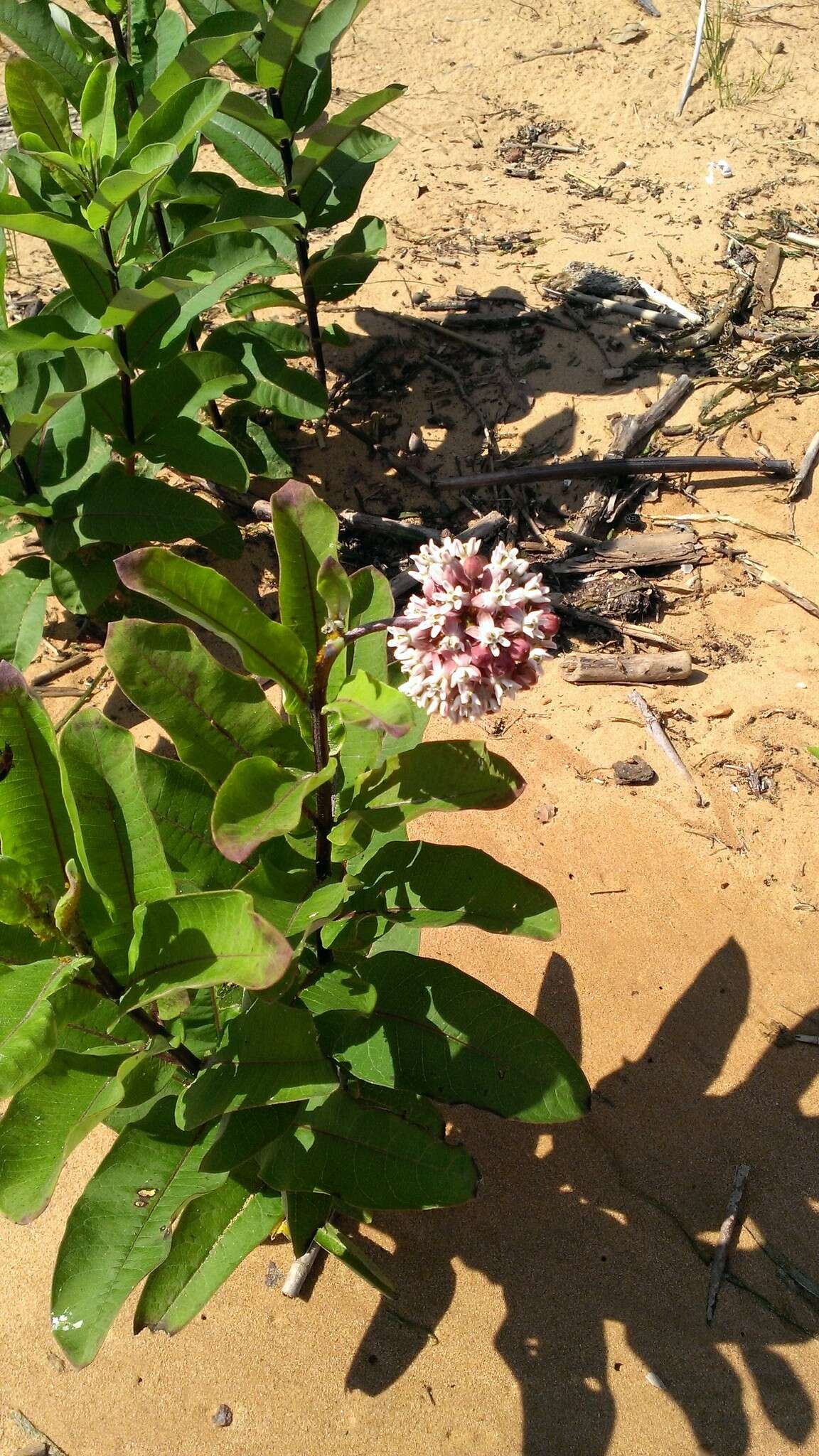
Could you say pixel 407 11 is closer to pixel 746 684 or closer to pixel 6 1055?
pixel 746 684

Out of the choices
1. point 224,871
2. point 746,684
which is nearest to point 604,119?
point 746,684

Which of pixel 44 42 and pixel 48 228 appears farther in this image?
pixel 44 42

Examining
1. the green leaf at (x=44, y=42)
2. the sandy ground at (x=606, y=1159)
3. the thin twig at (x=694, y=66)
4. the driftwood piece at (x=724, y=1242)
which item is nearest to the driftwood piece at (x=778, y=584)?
the sandy ground at (x=606, y=1159)

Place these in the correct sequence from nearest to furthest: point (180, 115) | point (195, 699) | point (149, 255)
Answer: point (195, 699) → point (180, 115) → point (149, 255)

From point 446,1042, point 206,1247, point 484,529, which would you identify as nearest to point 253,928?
point 446,1042

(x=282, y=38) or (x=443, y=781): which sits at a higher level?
(x=282, y=38)

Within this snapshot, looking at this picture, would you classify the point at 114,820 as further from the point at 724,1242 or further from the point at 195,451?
the point at 724,1242

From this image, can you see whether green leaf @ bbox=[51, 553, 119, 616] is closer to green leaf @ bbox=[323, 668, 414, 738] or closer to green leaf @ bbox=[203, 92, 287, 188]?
green leaf @ bbox=[203, 92, 287, 188]
